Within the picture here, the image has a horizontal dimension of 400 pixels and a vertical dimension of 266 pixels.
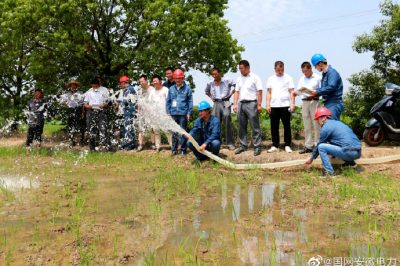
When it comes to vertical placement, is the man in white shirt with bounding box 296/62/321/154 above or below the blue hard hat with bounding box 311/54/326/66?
below

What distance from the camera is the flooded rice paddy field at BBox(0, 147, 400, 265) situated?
3.51 meters

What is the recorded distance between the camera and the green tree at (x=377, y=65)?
989 centimetres

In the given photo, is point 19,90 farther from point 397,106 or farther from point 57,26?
point 397,106

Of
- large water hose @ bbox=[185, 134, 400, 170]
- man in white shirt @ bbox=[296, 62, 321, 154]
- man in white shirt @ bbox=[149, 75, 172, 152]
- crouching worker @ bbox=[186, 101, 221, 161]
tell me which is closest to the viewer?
large water hose @ bbox=[185, 134, 400, 170]

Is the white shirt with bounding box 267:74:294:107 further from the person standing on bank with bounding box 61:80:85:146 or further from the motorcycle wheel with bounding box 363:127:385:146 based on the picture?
the person standing on bank with bounding box 61:80:85:146

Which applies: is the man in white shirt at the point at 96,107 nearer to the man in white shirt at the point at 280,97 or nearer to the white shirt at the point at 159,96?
the white shirt at the point at 159,96

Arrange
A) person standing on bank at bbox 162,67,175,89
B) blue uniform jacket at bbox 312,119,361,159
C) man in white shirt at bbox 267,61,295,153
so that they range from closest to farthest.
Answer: blue uniform jacket at bbox 312,119,361,159
man in white shirt at bbox 267,61,295,153
person standing on bank at bbox 162,67,175,89

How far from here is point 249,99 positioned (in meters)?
8.66

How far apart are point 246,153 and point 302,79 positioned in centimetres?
186

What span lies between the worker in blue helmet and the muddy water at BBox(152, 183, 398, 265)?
3.00 metres

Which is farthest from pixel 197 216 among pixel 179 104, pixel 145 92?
pixel 145 92

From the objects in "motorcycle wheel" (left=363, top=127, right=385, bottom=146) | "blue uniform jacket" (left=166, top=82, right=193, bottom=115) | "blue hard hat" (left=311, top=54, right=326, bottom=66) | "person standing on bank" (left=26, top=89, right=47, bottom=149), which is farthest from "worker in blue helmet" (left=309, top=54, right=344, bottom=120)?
"person standing on bank" (left=26, top=89, right=47, bottom=149)

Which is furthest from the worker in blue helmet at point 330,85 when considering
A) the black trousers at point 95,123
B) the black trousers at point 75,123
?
the black trousers at point 75,123

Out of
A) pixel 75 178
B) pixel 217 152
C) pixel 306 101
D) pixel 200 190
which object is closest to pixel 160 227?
pixel 200 190
